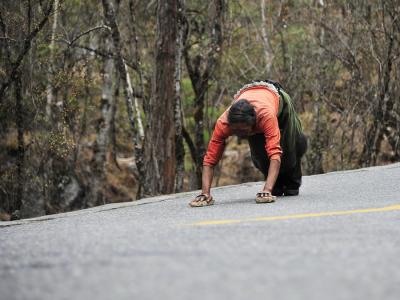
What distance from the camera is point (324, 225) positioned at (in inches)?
226

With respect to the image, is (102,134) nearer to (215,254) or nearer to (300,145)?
(300,145)

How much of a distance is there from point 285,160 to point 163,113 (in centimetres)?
462

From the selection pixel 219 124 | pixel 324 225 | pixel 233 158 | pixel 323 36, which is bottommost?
pixel 233 158

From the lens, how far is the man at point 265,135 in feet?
24.9

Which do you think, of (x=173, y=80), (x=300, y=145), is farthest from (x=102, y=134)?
(x=300, y=145)

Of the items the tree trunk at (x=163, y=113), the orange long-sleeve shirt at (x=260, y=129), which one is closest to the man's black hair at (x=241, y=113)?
the orange long-sleeve shirt at (x=260, y=129)

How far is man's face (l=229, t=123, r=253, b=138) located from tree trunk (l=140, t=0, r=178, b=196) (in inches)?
203

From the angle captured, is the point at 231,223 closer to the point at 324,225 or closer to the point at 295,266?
the point at 324,225

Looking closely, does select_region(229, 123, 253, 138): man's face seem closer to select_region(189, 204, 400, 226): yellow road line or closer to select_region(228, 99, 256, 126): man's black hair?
select_region(228, 99, 256, 126): man's black hair

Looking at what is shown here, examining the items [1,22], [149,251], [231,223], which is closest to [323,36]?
[1,22]

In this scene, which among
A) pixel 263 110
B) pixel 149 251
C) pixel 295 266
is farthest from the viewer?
pixel 263 110

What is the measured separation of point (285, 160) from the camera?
866 centimetres

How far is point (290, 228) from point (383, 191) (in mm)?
3656

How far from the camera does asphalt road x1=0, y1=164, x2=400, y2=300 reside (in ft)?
11.6
